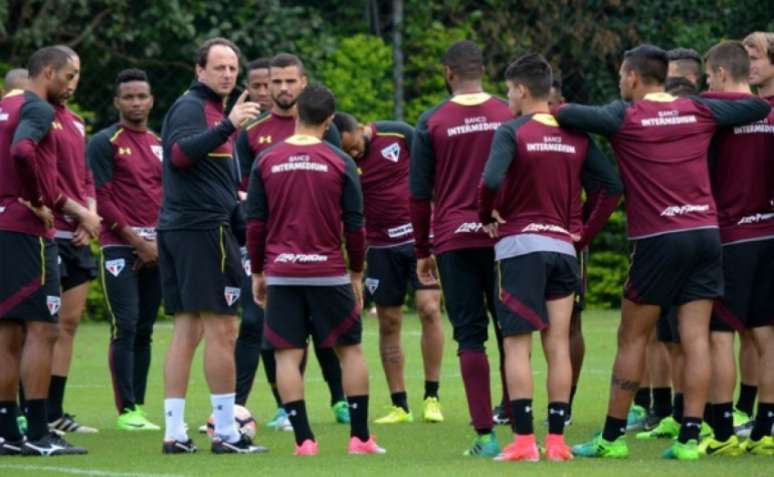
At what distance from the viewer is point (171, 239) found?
1077cm

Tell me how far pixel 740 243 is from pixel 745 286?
0.26 metres

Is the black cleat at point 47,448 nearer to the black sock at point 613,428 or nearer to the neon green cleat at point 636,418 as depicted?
the black sock at point 613,428

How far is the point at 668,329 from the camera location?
11.8 m

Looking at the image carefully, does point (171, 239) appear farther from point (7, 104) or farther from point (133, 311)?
point (133, 311)

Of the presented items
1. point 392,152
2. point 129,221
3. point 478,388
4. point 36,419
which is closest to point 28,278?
point 36,419

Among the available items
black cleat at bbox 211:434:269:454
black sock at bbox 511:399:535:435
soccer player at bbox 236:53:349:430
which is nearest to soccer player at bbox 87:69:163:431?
soccer player at bbox 236:53:349:430

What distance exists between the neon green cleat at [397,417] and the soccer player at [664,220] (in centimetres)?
297

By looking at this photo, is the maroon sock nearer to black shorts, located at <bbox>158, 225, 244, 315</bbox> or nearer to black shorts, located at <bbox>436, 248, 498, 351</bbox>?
black shorts, located at <bbox>436, 248, 498, 351</bbox>

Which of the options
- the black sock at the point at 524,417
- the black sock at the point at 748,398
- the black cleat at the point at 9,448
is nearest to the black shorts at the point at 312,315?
the black sock at the point at 524,417

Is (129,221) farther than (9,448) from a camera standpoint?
Yes

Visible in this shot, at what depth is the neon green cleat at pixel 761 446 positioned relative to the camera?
10344 mm

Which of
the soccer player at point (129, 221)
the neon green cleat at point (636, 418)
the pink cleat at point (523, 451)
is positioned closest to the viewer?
the pink cleat at point (523, 451)

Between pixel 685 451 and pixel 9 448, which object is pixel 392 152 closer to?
pixel 9 448

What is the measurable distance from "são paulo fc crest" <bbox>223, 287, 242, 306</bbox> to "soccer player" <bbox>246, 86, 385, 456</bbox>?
31cm
